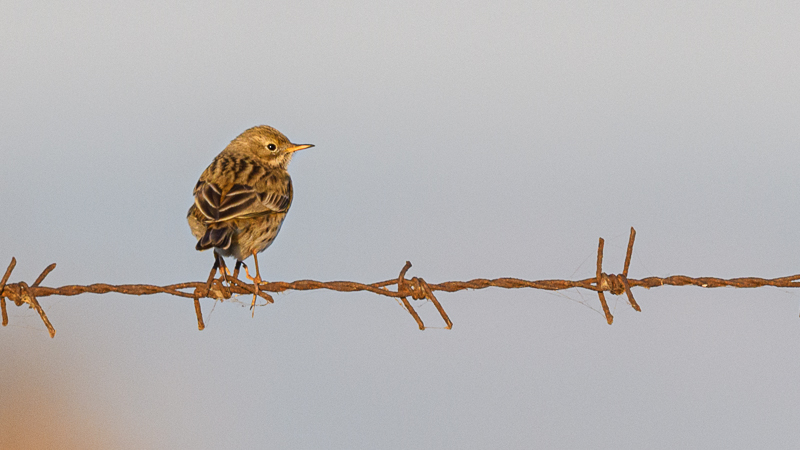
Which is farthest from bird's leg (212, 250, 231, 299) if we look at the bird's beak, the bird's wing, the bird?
the bird's beak

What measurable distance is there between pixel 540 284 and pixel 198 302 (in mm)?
→ 2093

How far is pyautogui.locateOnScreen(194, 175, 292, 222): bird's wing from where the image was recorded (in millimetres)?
7246

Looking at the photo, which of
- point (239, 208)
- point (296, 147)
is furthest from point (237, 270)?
point (296, 147)

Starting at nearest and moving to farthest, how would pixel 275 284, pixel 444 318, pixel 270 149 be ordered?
pixel 444 318 → pixel 275 284 → pixel 270 149

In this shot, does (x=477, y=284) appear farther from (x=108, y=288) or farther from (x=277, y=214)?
(x=277, y=214)

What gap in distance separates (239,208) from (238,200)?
141 mm

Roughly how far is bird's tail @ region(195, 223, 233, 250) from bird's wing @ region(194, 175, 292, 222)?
0.12 metres

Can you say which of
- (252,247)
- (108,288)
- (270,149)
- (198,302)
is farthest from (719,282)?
(270,149)

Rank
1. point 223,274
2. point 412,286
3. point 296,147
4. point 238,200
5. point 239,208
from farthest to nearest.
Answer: point 296,147 → point 238,200 → point 239,208 → point 223,274 → point 412,286

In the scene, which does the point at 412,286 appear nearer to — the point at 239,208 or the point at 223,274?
the point at 223,274

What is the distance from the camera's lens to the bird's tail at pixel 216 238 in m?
6.47

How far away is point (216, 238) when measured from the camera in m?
6.68

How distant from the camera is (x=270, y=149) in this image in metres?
9.88

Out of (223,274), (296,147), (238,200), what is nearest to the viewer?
(223,274)
